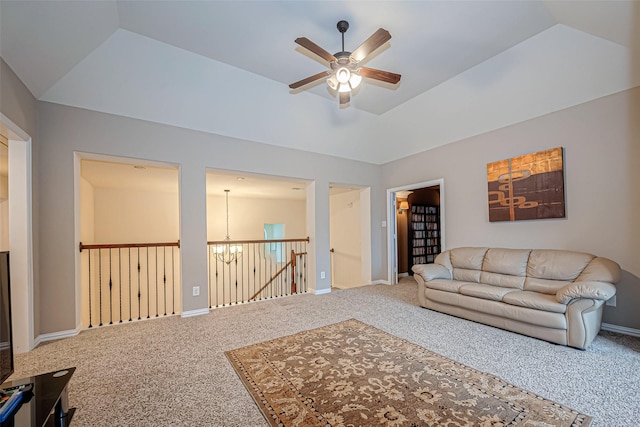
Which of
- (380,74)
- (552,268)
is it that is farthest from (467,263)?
(380,74)

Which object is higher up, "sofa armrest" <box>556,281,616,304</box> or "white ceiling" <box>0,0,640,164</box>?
"white ceiling" <box>0,0,640,164</box>

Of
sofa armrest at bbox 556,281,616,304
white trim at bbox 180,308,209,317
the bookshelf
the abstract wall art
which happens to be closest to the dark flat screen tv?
white trim at bbox 180,308,209,317

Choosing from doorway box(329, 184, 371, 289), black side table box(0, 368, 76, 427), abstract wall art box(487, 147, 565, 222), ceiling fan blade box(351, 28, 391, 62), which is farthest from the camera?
doorway box(329, 184, 371, 289)

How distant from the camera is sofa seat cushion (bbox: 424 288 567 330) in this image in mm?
2820

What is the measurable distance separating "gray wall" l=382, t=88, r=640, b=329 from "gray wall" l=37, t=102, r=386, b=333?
283 centimetres

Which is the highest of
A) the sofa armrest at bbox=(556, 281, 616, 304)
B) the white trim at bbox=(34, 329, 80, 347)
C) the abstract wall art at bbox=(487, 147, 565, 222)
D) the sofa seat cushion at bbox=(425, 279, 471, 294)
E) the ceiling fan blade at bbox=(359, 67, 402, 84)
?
the ceiling fan blade at bbox=(359, 67, 402, 84)

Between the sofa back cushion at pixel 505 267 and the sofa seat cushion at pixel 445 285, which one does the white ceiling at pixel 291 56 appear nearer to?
the sofa back cushion at pixel 505 267

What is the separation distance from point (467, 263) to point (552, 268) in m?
1.06

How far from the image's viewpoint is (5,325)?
4.58 feet

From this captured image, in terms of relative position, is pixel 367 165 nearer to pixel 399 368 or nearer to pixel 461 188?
pixel 461 188

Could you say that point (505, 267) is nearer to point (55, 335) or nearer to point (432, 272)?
point (432, 272)

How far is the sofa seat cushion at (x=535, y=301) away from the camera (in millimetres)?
2816

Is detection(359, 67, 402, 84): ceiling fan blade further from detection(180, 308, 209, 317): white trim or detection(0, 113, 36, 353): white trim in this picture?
detection(180, 308, 209, 317): white trim

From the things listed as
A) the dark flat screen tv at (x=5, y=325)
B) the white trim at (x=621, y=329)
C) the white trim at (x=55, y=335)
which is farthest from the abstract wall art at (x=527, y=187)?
the white trim at (x=55, y=335)
